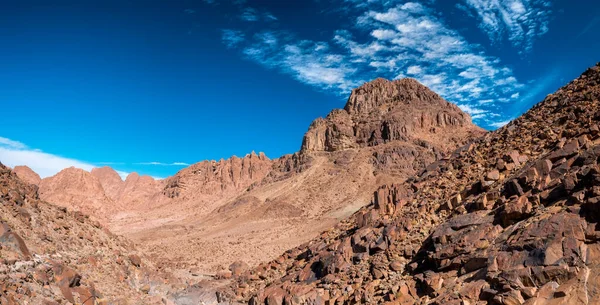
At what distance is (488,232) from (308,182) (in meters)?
64.2

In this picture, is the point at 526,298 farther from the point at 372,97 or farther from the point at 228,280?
the point at 372,97

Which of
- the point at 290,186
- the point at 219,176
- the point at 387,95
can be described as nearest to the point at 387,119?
the point at 387,95

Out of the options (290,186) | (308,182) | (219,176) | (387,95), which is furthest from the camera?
(219,176)

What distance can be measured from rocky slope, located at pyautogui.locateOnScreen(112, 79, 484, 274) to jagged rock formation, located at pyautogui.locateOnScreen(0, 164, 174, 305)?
15.4 metres

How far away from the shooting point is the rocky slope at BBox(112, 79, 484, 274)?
51.7m

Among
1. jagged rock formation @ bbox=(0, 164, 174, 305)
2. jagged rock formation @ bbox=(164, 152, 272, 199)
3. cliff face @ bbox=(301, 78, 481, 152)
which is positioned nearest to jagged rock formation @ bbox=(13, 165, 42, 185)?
jagged rock formation @ bbox=(164, 152, 272, 199)

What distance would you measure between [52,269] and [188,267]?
2415 cm

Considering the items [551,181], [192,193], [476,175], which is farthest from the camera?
[192,193]

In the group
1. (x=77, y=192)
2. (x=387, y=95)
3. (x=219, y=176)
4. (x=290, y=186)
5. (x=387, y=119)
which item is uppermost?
(x=387, y=95)

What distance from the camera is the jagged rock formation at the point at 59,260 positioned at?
498 inches

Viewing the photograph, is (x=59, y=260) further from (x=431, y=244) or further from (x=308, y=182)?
(x=308, y=182)

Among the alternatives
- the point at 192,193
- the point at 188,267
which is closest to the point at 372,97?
the point at 192,193

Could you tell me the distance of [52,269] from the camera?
14000 millimetres

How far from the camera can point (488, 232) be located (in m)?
12.2
